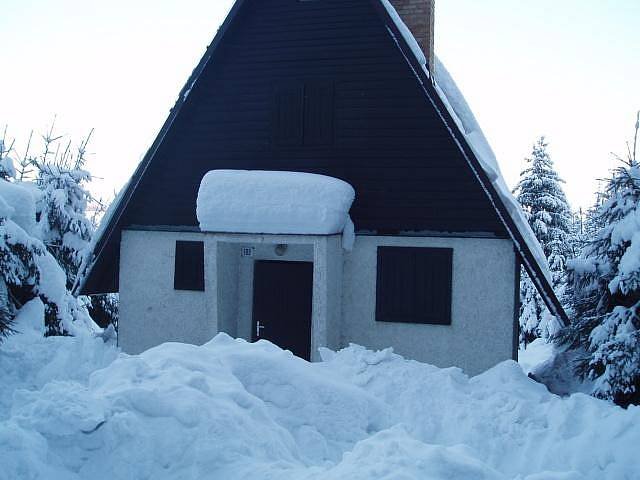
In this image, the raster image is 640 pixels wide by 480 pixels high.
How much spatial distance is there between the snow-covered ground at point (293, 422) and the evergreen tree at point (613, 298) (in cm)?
78

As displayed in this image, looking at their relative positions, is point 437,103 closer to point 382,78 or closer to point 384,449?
point 382,78

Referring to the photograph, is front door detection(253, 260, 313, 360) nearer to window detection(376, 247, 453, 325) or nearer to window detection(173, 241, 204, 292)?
window detection(173, 241, 204, 292)

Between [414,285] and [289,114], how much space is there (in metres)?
4.06

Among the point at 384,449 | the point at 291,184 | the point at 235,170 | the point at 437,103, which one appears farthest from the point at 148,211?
the point at 384,449

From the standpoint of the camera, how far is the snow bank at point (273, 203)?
30.3 ft

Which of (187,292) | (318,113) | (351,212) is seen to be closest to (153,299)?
(187,292)

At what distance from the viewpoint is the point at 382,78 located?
32.6ft

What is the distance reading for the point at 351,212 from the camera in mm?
10086

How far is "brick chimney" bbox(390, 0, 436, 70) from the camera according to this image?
11.6m

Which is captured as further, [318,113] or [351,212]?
[318,113]

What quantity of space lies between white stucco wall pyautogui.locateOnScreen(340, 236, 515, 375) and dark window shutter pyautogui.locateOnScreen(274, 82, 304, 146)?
2690mm

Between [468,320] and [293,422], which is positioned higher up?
[468,320]

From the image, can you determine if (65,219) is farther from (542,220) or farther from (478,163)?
(542,220)

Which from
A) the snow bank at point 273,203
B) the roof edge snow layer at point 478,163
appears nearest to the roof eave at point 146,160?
the roof edge snow layer at point 478,163
